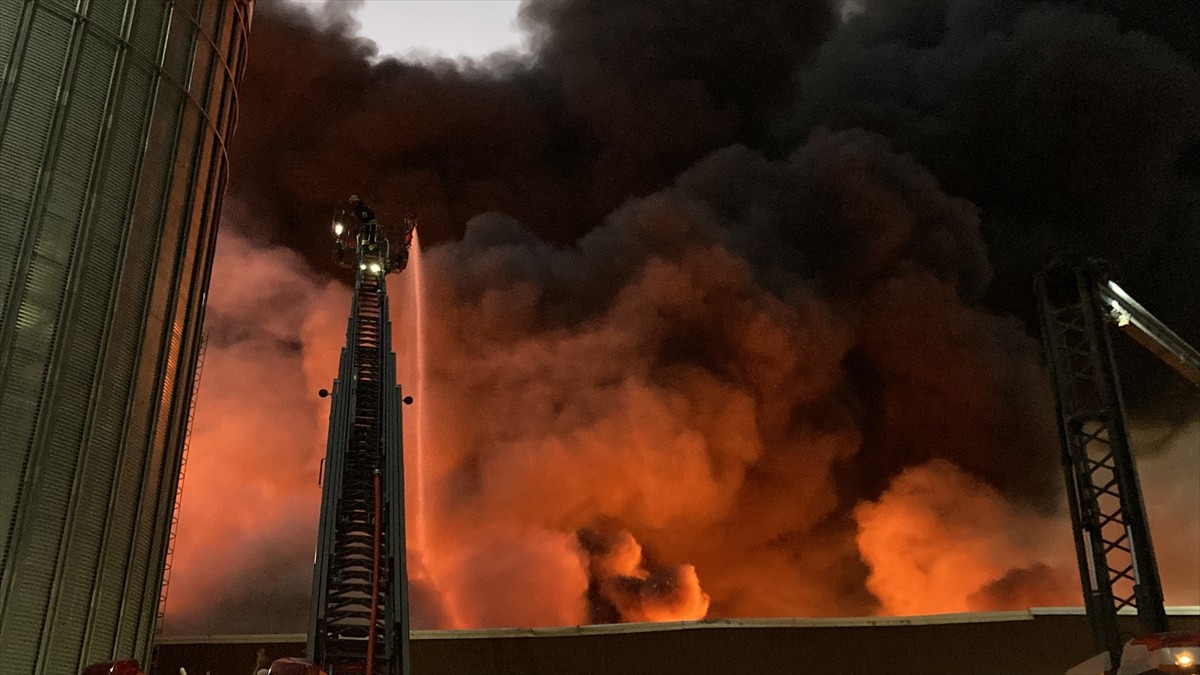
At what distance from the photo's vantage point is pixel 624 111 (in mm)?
33906

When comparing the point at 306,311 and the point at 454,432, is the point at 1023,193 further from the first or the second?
the point at 306,311

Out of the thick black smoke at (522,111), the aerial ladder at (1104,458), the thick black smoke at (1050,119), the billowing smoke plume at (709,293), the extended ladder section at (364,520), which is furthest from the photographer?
the thick black smoke at (522,111)

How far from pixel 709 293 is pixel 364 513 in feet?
64.6

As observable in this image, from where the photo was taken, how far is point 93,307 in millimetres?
11211

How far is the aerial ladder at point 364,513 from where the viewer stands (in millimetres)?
12289

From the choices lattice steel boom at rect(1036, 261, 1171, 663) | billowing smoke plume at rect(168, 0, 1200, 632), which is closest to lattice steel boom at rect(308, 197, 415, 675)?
lattice steel boom at rect(1036, 261, 1171, 663)

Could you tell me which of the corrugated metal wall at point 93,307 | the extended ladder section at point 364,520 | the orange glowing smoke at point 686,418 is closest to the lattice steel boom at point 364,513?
the extended ladder section at point 364,520

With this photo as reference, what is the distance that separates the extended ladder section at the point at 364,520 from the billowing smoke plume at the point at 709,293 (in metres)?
11.4

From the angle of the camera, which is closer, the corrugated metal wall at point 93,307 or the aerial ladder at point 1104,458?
the corrugated metal wall at point 93,307

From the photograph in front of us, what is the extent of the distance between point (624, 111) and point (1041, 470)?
17.8m

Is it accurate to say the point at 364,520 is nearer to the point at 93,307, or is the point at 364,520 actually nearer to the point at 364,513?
the point at 364,513

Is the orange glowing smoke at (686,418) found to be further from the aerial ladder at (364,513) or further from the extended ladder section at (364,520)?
the extended ladder section at (364,520)

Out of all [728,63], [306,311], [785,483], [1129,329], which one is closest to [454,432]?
[306,311]

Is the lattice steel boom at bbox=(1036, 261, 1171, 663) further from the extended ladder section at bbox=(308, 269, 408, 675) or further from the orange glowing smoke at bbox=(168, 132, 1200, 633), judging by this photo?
the orange glowing smoke at bbox=(168, 132, 1200, 633)
